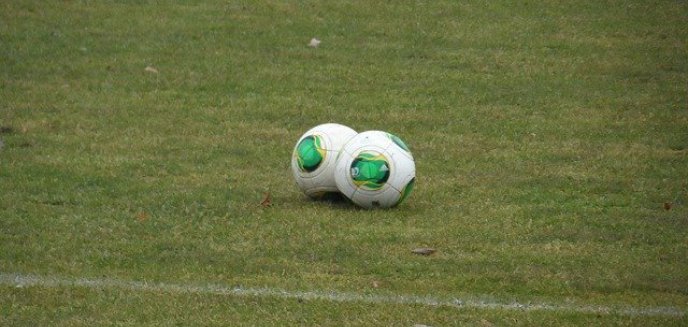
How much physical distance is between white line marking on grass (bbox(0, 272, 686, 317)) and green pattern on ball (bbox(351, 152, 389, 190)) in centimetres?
217

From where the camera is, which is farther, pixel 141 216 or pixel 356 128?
pixel 356 128

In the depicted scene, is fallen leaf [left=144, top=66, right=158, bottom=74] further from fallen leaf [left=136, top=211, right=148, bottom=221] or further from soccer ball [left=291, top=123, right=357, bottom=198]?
fallen leaf [left=136, top=211, right=148, bottom=221]

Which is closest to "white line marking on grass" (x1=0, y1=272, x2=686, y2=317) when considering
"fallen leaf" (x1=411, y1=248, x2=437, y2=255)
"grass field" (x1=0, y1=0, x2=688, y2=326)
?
"grass field" (x1=0, y1=0, x2=688, y2=326)

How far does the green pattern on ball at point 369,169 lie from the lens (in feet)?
31.4

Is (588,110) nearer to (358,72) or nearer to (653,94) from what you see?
(653,94)

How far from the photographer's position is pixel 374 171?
9562 millimetres

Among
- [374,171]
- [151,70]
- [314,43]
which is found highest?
[314,43]

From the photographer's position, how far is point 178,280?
7.77 m

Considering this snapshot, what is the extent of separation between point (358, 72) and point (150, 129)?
3.64 meters

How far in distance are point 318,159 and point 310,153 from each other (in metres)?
0.08

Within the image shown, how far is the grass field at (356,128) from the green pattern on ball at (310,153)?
0.33 m

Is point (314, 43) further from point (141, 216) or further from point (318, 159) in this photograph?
point (141, 216)

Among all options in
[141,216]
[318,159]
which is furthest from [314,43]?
[141,216]

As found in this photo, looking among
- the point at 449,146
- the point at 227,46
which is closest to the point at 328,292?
the point at 449,146
